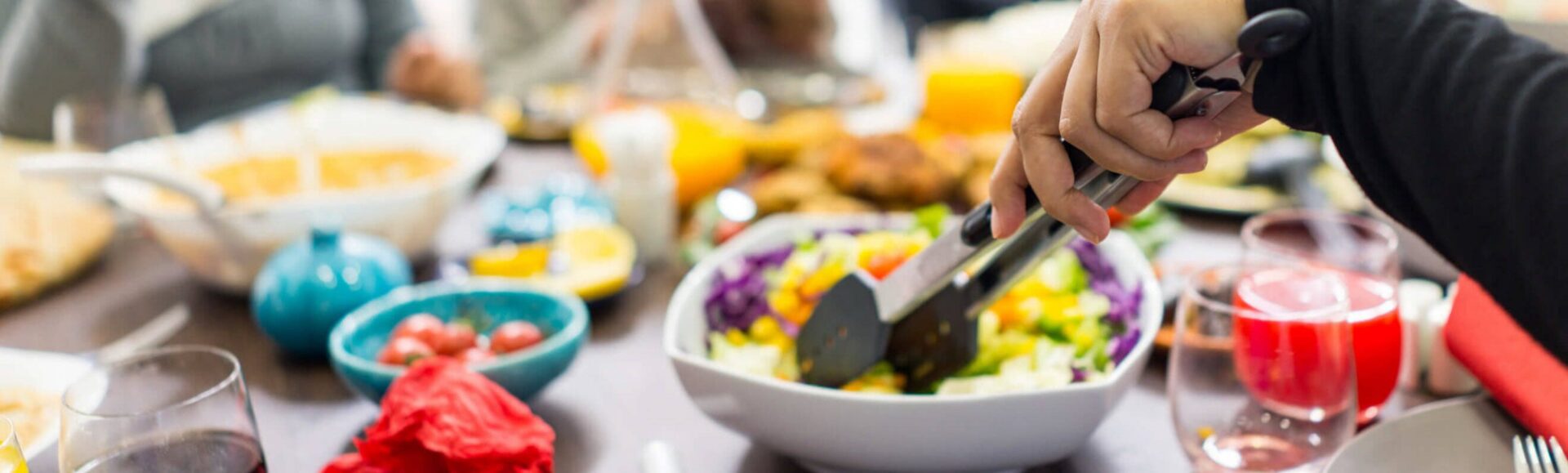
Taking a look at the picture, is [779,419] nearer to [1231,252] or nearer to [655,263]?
[655,263]

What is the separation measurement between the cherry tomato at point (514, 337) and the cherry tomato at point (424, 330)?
5 centimetres

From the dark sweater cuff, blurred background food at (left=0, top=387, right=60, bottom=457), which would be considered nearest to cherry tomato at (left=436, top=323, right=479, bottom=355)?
blurred background food at (left=0, top=387, right=60, bottom=457)

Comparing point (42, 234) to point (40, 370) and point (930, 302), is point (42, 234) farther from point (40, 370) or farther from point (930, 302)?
point (930, 302)

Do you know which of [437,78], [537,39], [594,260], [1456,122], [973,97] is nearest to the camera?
[1456,122]

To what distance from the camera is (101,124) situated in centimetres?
142

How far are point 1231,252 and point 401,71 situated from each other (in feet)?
4.95

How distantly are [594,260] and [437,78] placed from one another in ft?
3.07

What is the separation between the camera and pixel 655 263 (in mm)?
1348

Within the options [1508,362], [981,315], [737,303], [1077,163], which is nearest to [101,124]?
[737,303]

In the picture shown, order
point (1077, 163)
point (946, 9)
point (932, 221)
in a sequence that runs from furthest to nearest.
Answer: point (946, 9), point (932, 221), point (1077, 163)

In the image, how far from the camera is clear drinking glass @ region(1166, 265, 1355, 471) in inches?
29.5

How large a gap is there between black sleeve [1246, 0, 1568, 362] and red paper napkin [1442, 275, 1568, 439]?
190 mm

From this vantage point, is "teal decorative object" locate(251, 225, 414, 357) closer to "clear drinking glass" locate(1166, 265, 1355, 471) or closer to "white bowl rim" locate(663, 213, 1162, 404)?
"white bowl rim" locate(663, 213, 1162, 404)

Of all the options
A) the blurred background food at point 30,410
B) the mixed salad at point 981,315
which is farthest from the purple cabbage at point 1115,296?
the blurred background food at point 30,410
